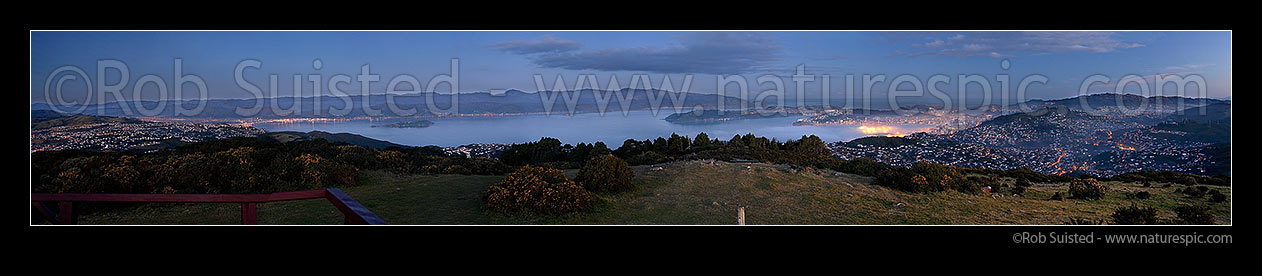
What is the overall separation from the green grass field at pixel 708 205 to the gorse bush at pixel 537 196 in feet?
0.32

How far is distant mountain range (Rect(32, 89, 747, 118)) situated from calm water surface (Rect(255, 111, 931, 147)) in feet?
1.84

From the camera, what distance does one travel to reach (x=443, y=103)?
12195 millimetres

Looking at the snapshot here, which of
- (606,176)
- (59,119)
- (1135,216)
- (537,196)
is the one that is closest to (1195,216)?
(1135,216)

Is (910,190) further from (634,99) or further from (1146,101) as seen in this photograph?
(634,99)

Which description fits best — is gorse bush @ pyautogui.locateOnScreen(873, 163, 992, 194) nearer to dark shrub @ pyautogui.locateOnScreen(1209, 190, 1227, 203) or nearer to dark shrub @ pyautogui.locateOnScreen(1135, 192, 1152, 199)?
dark shrub @ pyautogui.locateOnScreen(1135, 192, 1152, 199)

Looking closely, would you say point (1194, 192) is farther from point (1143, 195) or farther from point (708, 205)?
point (708, 205)

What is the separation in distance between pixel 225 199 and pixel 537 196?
262 centimetres

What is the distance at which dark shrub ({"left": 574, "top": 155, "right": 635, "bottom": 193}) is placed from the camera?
21.6ft

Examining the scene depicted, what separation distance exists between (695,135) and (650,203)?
24.5 ft

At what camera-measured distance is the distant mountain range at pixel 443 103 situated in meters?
9.66

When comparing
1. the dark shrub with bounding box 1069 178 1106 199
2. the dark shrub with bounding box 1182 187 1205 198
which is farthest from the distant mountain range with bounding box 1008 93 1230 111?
the dark shrub with bounding box 1069 178 1106 199
